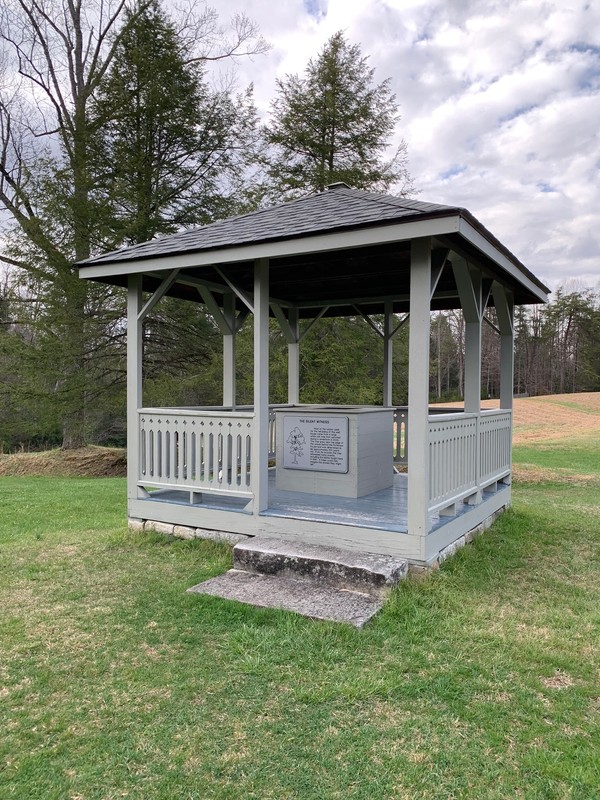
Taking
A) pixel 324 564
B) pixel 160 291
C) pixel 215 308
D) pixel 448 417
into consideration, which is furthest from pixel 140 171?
pixel 324 564

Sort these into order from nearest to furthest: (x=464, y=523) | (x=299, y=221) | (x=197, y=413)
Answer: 1. (x=299, y=221)
2. (x=464, y=523)
3. (x=197, y=413)

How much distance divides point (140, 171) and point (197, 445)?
33.7ft

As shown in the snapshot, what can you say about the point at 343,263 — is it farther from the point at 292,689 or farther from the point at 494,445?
the point at 292,689

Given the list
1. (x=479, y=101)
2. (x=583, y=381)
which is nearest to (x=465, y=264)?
(x=479, y=101)

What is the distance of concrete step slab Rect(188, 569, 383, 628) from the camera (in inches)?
143

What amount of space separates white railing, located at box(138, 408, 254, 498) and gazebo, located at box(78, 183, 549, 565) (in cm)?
1

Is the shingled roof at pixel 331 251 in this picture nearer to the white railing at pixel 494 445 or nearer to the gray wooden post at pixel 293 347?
the gray wooden post at pixel 293 347

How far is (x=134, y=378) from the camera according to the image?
580 cm

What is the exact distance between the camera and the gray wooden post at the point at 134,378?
5730 millimetres

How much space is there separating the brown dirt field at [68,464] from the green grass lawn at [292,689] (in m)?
8.69

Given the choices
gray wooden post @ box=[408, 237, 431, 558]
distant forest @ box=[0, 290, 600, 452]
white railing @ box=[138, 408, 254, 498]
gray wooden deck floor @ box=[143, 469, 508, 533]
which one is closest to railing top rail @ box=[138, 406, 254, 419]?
white railing @ box=[138, 408, 254, 498]

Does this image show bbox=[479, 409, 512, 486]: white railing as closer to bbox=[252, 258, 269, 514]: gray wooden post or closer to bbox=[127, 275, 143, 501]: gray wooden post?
bbox=[252, 258, 269, 514]: gray wooden post

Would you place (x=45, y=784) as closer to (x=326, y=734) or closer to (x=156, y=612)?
(x=326, y=734)

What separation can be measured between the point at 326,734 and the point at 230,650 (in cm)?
95
